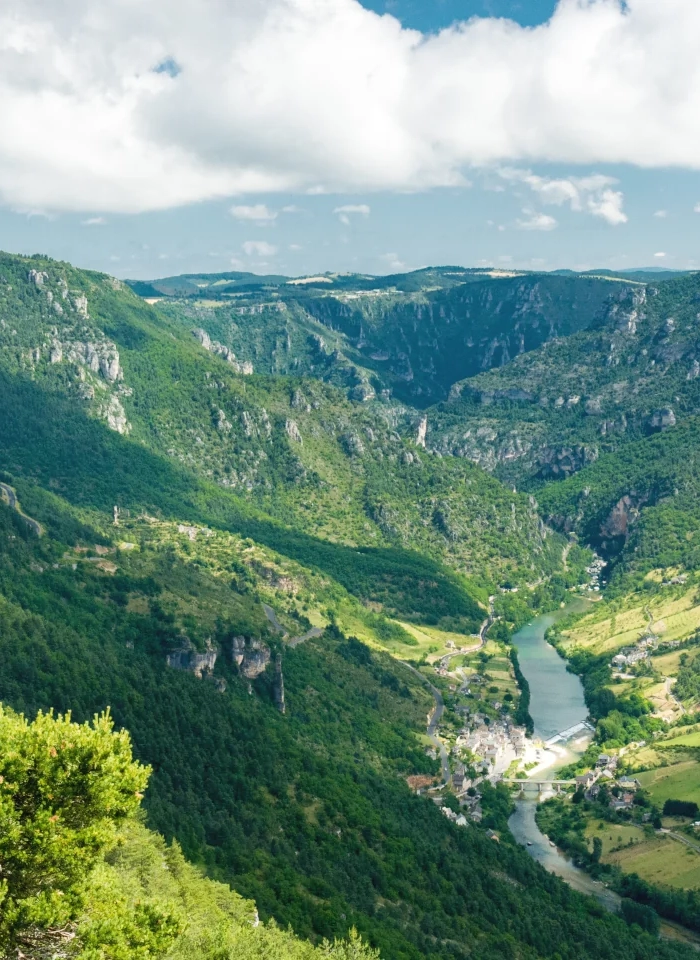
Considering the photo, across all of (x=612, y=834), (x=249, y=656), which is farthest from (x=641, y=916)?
(x=249, y=656)

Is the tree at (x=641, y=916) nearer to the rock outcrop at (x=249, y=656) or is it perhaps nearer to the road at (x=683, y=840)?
the road at (x=683, y=840)

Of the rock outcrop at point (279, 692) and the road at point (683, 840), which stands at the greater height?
the rock outcrop at point (279, 692)

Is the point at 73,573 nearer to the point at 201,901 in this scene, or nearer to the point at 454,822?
the point at 454,822

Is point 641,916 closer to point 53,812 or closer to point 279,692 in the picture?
point 279,692

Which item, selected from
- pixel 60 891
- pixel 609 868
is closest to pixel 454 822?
pixel 609 868

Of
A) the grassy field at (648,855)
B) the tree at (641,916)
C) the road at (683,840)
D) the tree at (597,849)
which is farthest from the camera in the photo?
the road at (683,840)

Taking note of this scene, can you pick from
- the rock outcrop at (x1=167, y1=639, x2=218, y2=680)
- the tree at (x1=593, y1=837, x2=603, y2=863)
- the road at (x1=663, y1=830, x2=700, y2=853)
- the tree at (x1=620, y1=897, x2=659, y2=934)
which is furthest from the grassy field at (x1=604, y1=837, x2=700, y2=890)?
the rock outcrop at (x1=167, y1=639, x2=218, y2=680)

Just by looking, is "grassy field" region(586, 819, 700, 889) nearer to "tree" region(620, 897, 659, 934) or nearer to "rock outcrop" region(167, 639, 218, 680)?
"tree" region(620, 897, 659, 934)

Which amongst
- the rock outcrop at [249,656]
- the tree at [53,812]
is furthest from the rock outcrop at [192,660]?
the tree at [53,812]
